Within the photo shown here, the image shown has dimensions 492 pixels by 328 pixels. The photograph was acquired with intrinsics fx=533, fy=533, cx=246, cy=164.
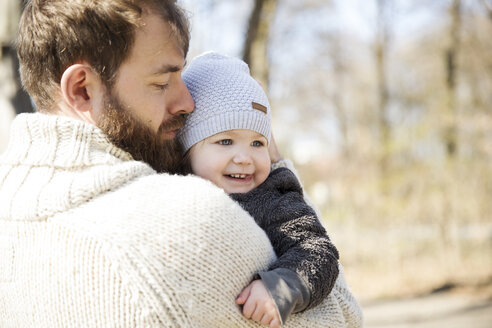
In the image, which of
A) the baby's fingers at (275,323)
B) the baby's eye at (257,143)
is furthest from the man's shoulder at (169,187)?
the baby's eye at (257,143)

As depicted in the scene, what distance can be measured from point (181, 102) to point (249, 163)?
1.23ft

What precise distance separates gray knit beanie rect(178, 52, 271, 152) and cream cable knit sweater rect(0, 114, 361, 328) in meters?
0.60

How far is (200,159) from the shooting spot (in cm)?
214

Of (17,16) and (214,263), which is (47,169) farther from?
(17,16)

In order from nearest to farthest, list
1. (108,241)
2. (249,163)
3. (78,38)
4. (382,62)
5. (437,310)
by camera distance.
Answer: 1. (108,241)
2. (78,38)
3. (249,163)
4. (437,310)
5. (382,62)

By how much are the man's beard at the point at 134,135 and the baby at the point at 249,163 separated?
0.67ft

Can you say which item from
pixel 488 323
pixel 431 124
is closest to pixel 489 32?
pixel 431 124

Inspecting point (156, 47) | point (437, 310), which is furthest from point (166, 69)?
point (437, 310)

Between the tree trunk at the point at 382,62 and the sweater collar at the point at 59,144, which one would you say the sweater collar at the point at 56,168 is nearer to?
the sweater collar at the point at 59,144

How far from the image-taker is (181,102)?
1951mm

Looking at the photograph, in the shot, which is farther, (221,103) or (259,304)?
(221,103)

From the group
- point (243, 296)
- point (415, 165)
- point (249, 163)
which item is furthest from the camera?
point (415, 165)

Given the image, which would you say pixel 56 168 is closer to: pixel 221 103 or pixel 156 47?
pixel 156 47

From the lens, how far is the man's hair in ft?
5.30
